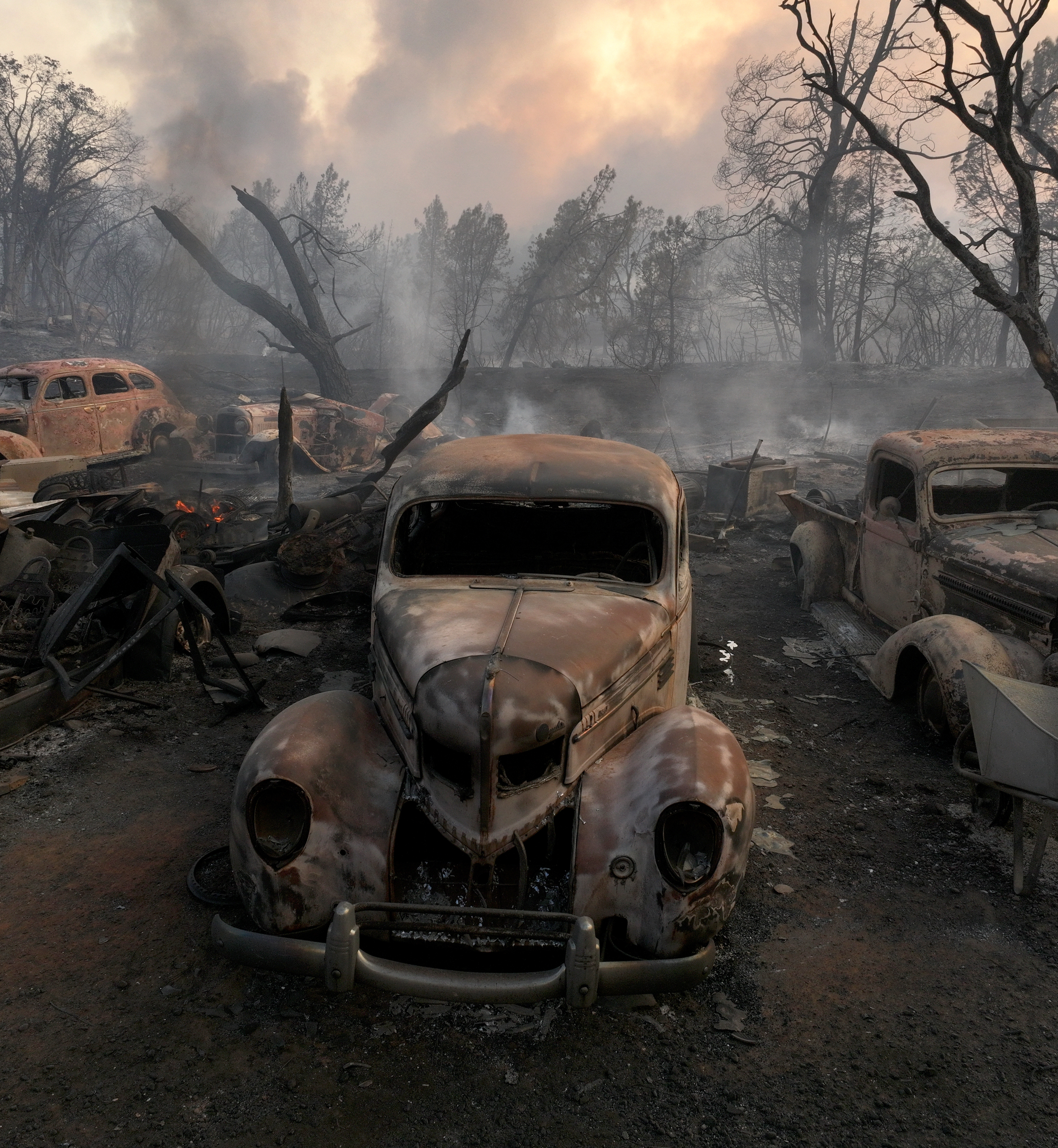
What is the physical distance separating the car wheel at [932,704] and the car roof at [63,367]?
13005 mm

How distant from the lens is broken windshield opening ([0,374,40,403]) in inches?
483

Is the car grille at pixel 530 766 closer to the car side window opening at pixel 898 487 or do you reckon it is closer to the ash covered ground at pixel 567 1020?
the ash covered ground at pixel 567 1020

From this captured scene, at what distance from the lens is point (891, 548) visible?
6.41 meters

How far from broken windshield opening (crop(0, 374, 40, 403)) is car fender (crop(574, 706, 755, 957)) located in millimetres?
12653

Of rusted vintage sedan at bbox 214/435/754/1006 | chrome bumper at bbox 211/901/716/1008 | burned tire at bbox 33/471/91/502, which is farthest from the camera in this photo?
burned tire at bbox 33/471/91/502

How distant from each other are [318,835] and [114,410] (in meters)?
13.0

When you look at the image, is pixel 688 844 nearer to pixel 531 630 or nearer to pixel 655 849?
pixel 655 849

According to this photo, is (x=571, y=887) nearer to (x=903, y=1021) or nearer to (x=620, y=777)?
(x=620, y=777)

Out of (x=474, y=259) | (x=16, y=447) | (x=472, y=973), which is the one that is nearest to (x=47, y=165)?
(x=474, y=259)

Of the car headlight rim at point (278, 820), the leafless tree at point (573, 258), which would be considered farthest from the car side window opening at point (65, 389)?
the leafless tree at point (573, 258)

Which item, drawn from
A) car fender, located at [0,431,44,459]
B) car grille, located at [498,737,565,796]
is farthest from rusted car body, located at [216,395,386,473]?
car grille, located at [498,737,565,796]

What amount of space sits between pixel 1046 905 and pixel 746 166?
93.8ft

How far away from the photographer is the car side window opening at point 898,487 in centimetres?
622

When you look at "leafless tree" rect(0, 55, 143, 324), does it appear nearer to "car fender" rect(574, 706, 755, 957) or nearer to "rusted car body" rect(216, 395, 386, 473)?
"rusted car body" rect(216, 395, 386, 473)
